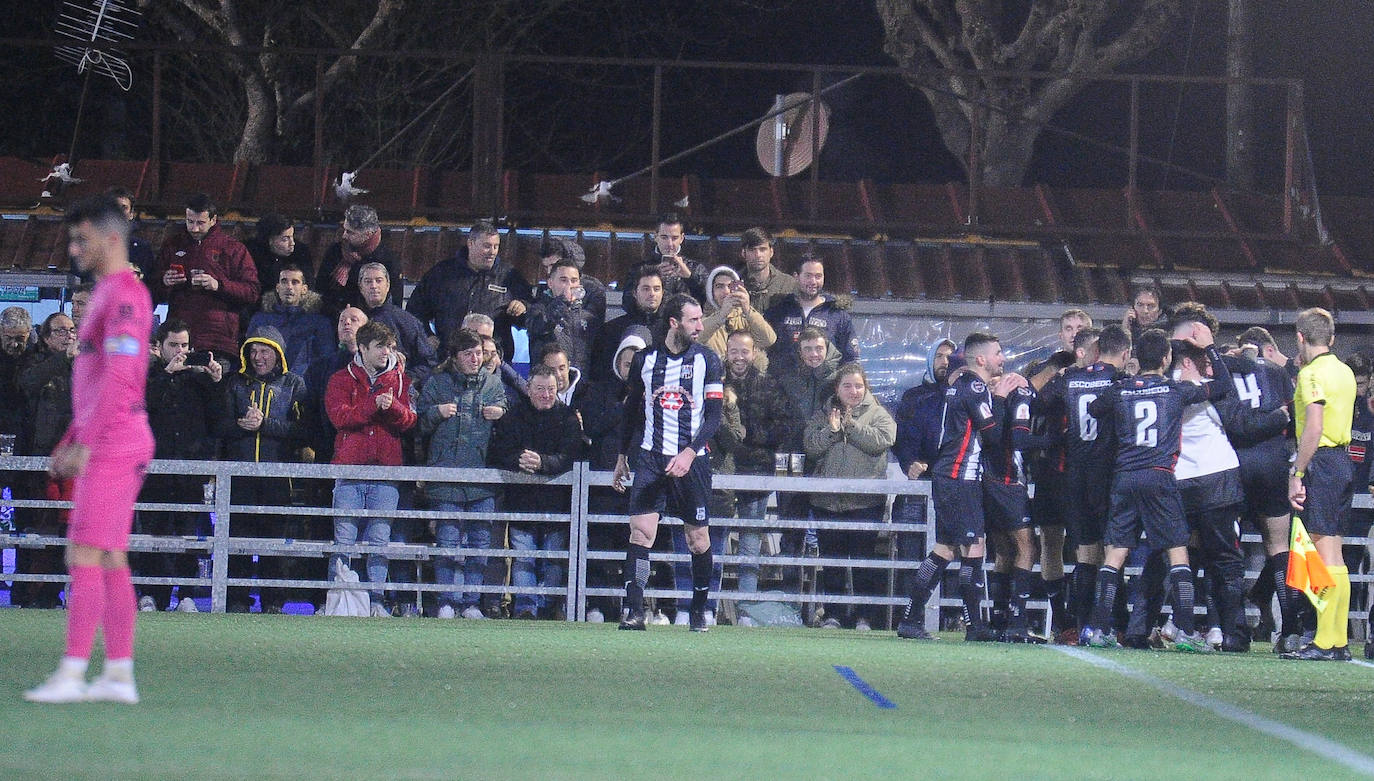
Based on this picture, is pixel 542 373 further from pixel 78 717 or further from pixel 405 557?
pixel 78 717

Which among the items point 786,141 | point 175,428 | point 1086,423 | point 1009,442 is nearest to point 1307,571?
point 1086,423

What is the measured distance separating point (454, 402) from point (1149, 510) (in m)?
5.06

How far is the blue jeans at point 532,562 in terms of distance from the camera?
40.3ft

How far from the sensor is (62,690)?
19.6 feet

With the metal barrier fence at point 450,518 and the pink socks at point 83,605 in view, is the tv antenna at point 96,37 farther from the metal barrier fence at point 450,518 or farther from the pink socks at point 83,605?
the pink socks at point 83,605

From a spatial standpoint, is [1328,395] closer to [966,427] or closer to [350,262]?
[966,427]

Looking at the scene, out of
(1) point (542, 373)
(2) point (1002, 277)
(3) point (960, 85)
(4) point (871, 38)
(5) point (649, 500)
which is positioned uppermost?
(4) point (871, 38)

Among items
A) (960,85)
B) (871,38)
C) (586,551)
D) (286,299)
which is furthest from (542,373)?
(871,38)

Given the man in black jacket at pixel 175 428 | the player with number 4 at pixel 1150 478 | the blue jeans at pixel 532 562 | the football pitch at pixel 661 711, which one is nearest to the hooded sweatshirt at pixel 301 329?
the man in black jacket at pixel 175 428

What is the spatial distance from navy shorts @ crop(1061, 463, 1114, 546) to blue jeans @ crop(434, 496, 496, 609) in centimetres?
423

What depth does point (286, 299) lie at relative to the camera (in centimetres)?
1279

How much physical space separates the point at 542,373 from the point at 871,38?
1915cm

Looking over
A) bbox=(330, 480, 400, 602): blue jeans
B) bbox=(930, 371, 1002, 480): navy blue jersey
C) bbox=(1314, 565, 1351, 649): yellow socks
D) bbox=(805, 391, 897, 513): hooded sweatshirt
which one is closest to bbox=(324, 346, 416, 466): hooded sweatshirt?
bbox=(330, 480, 400, 602): blue jeans

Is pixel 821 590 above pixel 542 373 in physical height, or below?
below
